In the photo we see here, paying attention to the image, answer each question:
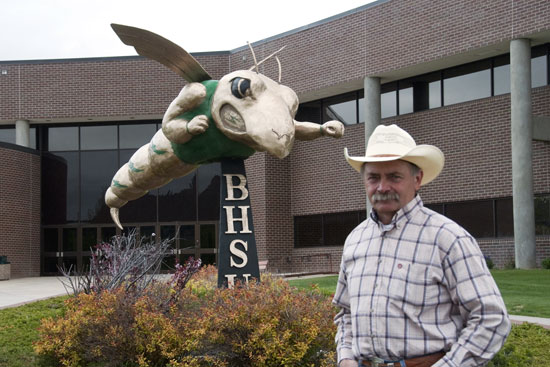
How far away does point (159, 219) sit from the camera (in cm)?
2847

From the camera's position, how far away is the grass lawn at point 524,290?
10.5 m

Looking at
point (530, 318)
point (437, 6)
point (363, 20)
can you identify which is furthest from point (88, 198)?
point (530, 318)

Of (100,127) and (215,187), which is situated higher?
(100,127)

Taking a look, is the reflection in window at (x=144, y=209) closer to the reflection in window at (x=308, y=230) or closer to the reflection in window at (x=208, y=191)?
the reflection in window at (x=208, y=191)

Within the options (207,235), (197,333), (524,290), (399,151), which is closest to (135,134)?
(207,235)

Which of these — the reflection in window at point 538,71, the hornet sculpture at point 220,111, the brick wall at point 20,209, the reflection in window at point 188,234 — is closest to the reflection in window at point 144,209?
the reflection in window at point 188,234

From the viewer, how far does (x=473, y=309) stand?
280 centimetres

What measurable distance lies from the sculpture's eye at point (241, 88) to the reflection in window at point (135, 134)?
20862 millimetres

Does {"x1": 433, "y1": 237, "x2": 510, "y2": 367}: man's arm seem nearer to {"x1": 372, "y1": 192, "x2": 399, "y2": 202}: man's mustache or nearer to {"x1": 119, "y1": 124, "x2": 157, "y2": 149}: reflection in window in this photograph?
{"x1": 372, "y1": 192, "x2": 399, "y2": 202}: man's mustache

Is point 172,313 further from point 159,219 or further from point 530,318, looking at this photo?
point 159,219

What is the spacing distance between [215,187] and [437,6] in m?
11.7

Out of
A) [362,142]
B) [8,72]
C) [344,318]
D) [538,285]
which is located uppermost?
[8,72]

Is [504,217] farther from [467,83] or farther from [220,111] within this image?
[220,111]

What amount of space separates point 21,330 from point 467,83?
1628cm
